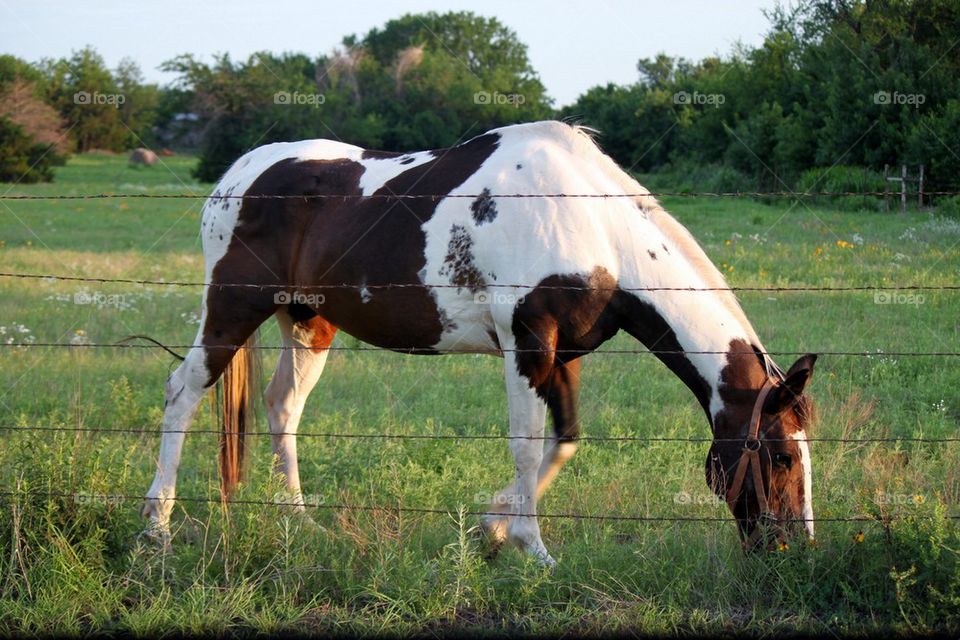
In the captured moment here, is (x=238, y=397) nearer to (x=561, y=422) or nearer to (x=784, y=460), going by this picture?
(x=561, y=422)

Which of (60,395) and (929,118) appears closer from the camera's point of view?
(60,395)

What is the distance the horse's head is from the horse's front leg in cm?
91

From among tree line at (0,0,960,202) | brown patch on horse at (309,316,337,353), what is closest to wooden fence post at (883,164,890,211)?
tree line at (0,0,960,202)

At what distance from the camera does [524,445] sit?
4512 mm

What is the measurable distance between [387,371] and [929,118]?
16.5 meters

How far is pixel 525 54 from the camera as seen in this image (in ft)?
191

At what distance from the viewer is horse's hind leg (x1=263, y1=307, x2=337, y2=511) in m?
5.39

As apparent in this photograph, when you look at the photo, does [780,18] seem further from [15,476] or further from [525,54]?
[15,476]

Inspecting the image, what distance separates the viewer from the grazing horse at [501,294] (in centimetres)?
420

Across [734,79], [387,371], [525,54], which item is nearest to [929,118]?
[734,79]

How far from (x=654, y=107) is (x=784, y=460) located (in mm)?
32554

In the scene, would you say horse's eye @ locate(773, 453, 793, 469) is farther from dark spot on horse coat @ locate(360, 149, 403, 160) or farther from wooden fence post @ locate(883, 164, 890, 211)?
wooden fence post @ locate(883, 164, 890, 211)

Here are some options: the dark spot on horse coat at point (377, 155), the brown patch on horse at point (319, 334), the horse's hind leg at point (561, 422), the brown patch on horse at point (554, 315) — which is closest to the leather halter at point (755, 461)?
the brown patch on horse at point (554, 315)

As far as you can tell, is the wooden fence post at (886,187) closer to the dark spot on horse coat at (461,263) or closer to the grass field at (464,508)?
the grass field at (464,508)
